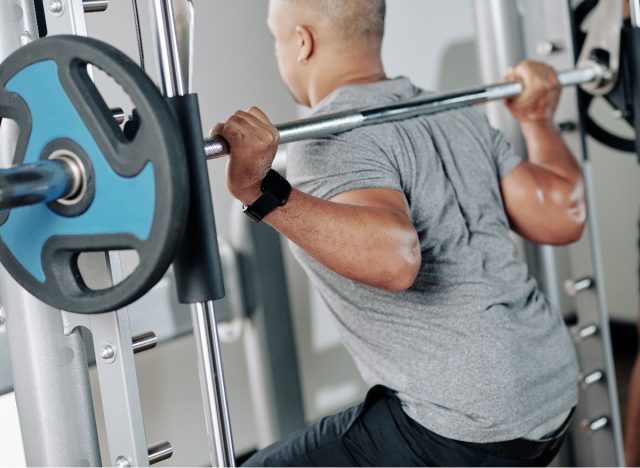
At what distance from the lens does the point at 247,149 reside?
3.90 feet

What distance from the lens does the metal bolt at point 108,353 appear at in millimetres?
1181

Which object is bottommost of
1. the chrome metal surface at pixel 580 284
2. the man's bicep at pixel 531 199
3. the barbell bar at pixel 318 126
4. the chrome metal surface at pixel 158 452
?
the chrome metal surface at pixel 580 284

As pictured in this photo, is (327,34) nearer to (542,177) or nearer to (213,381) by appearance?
(542,177)

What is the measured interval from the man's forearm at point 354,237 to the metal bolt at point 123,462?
1.26ft

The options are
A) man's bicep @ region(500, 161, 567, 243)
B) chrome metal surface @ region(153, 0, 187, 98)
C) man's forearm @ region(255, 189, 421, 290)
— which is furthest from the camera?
man's bicep @ region(500, 161, 567, 243)

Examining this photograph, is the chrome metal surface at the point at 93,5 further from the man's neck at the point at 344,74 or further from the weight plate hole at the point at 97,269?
the man's neck at the point at 344,74

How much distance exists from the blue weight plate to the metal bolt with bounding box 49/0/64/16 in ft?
0.51

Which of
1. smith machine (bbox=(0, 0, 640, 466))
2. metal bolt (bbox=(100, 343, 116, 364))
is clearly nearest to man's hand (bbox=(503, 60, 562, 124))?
smith machine (bbox=(0, 0, 640, 466))

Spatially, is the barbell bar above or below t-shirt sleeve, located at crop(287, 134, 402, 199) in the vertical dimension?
above

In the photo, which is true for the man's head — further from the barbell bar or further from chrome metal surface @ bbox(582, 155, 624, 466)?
chrome metal surface @ bbox(582, 155, 624, 466)

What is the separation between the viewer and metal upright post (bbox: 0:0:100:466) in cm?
124

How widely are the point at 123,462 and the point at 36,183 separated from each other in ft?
1.43

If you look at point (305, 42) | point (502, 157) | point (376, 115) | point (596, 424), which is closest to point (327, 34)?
point (305, 42)

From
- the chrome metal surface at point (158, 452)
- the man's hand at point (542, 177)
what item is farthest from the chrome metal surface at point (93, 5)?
the man's hand at point (542, 177)
